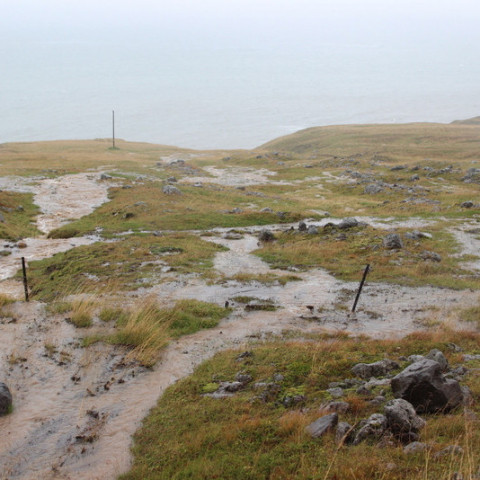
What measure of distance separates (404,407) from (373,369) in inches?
138

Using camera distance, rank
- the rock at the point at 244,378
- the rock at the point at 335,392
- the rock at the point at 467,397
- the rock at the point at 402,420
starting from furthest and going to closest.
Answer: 1. the rock at the point at 244,378
2. the rock at the point at 335,392
3. the rock at the point at 467,397
4. the rock at the point at 402,420

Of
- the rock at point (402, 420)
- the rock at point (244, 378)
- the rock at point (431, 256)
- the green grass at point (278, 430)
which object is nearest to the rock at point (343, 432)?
the green grass at point (278, 430)

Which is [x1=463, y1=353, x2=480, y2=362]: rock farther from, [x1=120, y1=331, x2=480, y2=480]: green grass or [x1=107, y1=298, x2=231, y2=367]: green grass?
[x1=107, y1=298, x2=231, y2=367]: green grass

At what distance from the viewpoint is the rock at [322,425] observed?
8750mm

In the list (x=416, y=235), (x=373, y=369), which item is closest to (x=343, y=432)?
(x=373, y=369)

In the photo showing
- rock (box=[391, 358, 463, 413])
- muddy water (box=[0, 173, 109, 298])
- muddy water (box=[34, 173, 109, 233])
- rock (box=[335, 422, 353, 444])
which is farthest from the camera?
muddy water (box=[34, 173, 109, 233])

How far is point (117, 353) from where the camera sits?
15016 millimetres

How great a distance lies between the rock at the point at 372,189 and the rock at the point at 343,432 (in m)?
50.1

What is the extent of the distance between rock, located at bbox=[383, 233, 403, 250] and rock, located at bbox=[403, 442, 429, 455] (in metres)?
22.2

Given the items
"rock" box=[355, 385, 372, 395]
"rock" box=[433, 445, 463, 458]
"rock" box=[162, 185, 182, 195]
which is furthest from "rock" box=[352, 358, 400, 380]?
"rock" box=[162, 185, 182, 195]

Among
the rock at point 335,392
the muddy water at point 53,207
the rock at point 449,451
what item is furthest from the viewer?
the muddy water at point 53,207

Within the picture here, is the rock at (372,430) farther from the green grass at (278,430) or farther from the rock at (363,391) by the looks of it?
the rock at (363,391)

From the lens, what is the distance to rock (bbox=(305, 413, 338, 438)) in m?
8.75

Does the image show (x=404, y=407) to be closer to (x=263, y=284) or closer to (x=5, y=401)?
(x=5, y=401)
